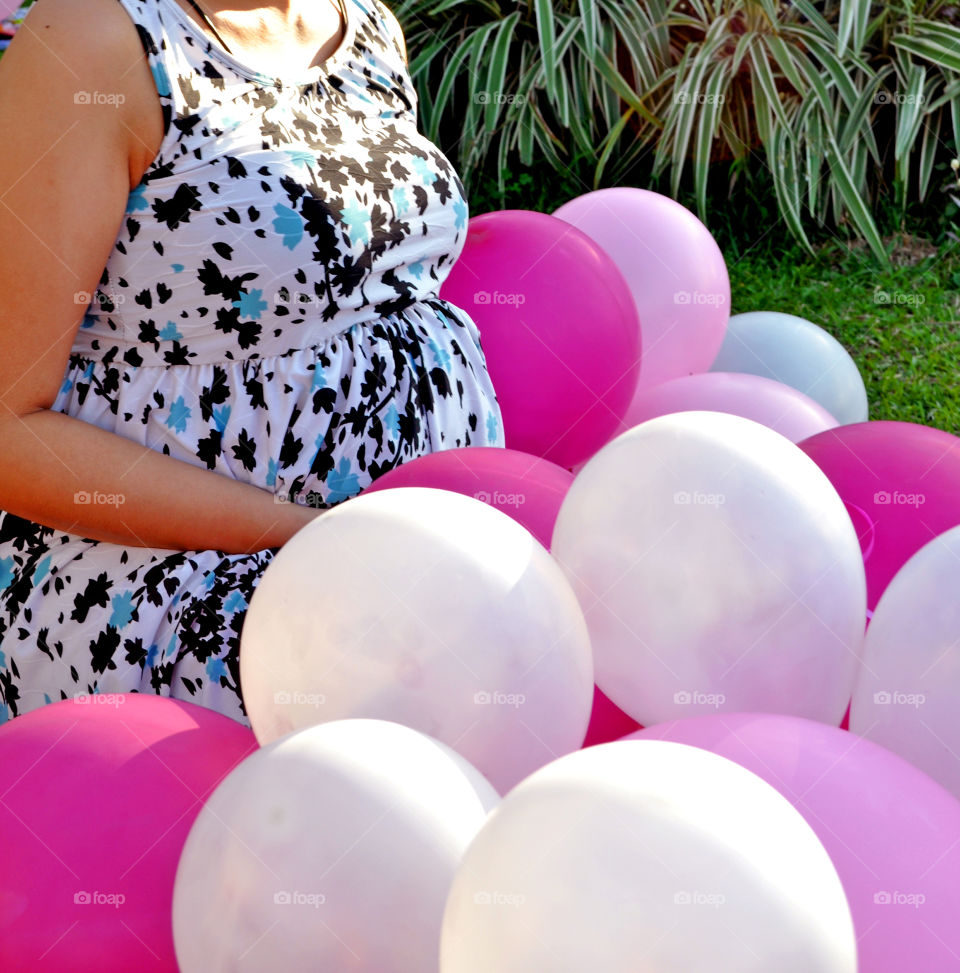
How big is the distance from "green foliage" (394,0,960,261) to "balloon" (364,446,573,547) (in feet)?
8.25

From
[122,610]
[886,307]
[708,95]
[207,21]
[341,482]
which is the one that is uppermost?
[207,21]

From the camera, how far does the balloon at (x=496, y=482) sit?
3.89 ft

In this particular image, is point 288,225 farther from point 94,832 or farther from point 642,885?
point 642,885

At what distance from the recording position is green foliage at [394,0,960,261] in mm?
3557

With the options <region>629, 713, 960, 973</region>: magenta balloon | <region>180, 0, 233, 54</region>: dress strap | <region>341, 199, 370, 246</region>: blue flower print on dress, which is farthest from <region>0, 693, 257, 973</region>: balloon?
<region>180, 0, 233, 54</region>: dress strap

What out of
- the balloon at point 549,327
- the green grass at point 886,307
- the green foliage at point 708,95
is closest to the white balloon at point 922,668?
the balloon at point 549,327

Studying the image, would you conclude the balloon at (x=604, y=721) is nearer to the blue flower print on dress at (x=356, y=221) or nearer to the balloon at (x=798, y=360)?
the blue flower print on dress at (x=356, y=221)

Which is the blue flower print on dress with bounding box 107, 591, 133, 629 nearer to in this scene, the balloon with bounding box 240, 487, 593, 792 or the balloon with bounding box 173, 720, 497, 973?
the balloon with bounding box 240, 487, 593, 792

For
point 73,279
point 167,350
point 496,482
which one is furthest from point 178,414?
point 496,482

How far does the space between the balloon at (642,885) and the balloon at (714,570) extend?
33cm

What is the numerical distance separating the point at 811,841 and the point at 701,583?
0.33 metres

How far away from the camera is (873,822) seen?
2.59ft

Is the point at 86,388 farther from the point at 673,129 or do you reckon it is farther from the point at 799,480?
the point at 673,129

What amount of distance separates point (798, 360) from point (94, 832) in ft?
5.22
